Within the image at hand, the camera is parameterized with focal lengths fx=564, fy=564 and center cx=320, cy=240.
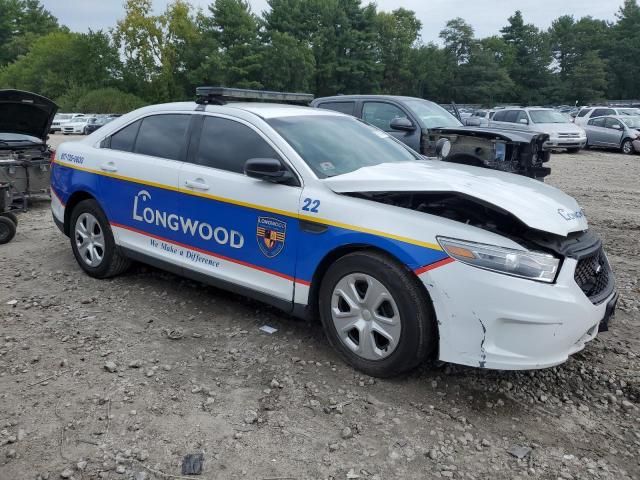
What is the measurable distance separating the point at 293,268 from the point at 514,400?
5.16 feet

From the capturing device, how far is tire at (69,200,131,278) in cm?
501

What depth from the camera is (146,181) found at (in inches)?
180

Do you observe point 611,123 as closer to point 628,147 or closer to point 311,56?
point 628,147

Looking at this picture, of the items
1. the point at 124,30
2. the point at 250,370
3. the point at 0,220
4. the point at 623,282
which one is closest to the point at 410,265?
the point at 250,370

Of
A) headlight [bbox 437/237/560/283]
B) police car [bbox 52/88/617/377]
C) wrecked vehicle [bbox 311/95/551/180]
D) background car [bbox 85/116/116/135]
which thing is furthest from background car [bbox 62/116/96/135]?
headlight [bbox 437/237/560/283]

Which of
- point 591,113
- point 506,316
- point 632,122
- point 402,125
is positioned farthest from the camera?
point 591,113

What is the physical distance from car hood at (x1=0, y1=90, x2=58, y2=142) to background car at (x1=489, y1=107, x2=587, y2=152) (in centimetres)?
1425

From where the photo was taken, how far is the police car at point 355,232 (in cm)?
305

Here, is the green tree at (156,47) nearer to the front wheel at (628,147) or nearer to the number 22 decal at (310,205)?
the front wheel at (628,147)

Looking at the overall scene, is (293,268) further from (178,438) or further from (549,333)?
(549,333)

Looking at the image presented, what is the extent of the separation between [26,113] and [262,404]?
7491 mm

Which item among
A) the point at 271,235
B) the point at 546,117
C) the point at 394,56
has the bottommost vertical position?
the point at 271,235

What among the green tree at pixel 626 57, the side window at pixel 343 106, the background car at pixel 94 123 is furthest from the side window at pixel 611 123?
the green tree at pixel 626 57

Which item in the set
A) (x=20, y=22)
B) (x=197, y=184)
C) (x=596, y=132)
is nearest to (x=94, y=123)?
(x=596, y=132)
